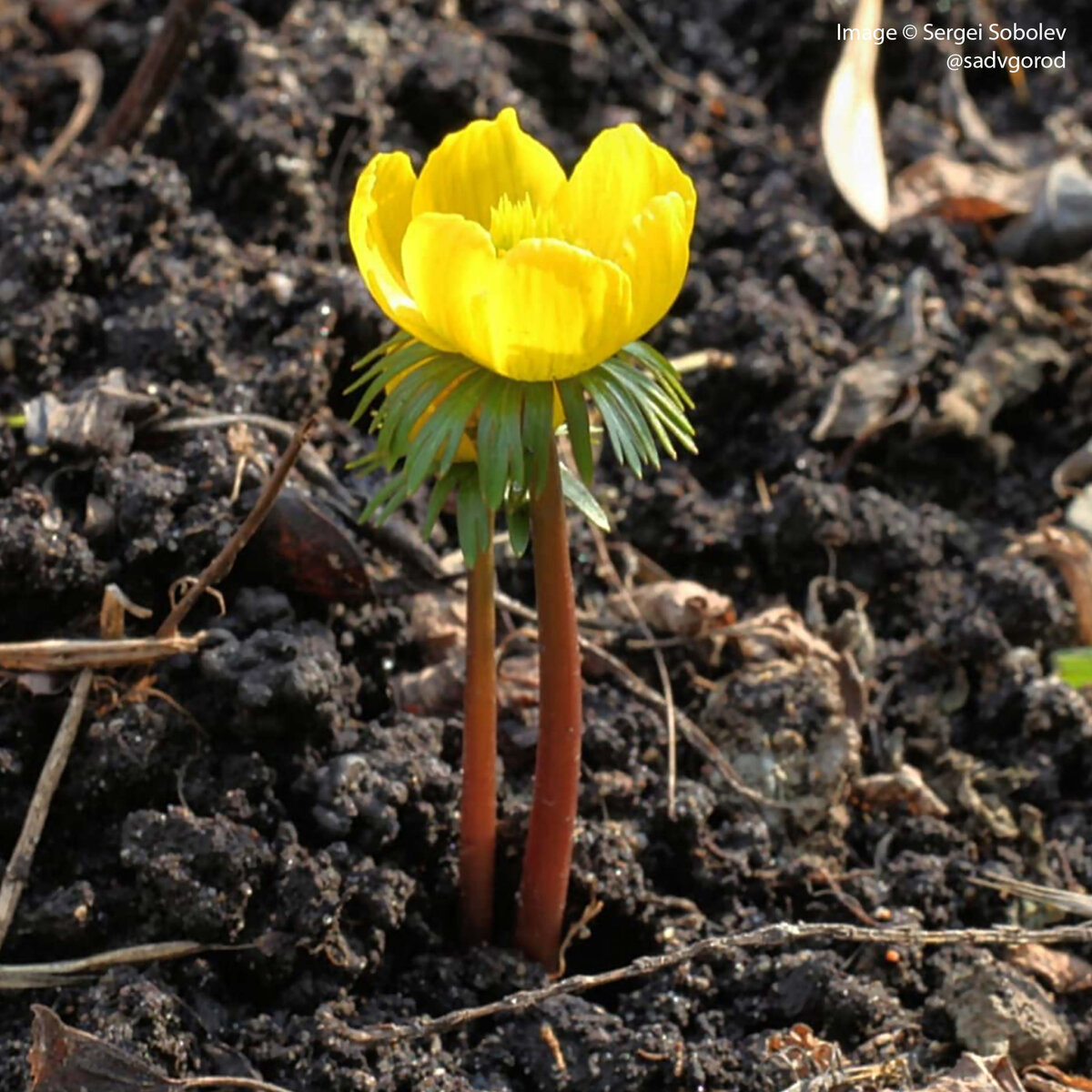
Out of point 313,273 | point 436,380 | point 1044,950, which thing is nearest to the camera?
point 436,380

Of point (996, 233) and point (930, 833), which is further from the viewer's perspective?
point (996, 233)

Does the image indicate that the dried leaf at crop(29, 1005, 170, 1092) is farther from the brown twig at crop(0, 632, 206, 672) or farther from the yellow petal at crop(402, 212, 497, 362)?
the yellow petal at crop(402, 212, 497, 362)

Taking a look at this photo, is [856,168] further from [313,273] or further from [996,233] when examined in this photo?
[313,273]

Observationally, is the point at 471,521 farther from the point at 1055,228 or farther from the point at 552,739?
the point at 1055,228

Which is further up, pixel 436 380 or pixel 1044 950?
pixel 436 380

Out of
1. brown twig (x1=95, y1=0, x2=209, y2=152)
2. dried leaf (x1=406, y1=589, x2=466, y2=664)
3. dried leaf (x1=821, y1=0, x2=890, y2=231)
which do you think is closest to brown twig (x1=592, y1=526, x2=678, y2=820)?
dried leaf (x1=406, y1=589, x2=466, y2=664)

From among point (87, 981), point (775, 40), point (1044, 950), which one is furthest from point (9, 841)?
point (775, 40)
